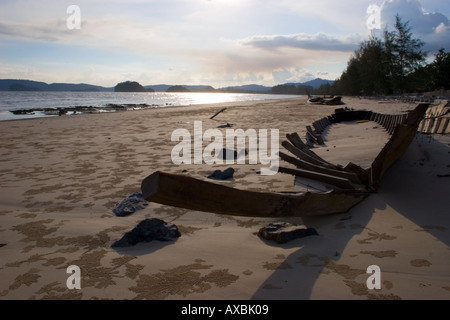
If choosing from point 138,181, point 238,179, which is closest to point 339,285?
point 238,179

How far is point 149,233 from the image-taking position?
3.46 metres

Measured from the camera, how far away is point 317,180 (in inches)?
171

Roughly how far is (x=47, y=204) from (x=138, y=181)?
1588 millimetres

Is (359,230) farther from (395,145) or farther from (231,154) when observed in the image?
(231,154)

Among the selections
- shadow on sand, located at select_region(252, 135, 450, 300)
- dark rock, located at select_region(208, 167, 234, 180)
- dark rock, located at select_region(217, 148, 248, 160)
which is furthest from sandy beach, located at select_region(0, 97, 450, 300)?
dark rock, located at select_region(217, 148, 248, 160)

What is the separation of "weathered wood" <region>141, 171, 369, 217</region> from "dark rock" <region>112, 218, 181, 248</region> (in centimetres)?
114

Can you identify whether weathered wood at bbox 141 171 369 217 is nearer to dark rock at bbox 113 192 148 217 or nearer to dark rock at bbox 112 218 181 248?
dark rock at bbox 112 218 181 248

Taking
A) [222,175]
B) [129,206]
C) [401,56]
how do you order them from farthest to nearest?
[401,56] → [222,175] → [129,206]

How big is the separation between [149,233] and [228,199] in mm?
1349

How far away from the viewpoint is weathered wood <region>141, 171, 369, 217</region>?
86.7 inches

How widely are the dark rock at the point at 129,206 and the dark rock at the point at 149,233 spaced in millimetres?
893

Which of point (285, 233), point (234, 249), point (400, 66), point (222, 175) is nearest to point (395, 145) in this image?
point (285, 233)

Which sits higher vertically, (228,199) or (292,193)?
(228,199)
